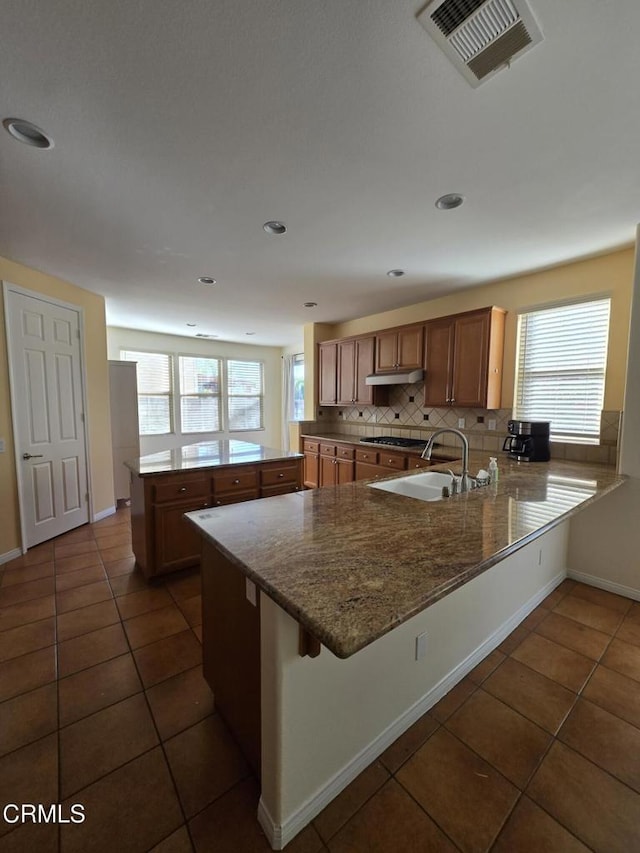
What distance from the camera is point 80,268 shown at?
3.16 metres

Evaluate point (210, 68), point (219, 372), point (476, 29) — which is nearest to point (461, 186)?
point (476, 29)

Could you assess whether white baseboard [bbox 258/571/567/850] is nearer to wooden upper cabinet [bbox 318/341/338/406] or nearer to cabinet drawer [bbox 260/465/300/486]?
cabinet drawer [bbox 260/465/300/486]

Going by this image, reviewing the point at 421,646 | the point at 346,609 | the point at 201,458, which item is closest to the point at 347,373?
the point at 201,458

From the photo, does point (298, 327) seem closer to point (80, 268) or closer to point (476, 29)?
point (80, 268)

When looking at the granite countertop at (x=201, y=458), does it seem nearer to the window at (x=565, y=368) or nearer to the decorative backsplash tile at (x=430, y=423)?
the decorative backsplash tile at (x=430, y=423)

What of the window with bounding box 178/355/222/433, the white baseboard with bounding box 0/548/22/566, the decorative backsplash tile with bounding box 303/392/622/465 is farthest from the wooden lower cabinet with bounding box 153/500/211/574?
the window with bounding box 178/355/222/433

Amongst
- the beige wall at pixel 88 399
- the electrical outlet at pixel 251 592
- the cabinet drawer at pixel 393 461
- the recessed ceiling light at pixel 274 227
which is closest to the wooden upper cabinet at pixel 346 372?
the cabinet drawer at pixel 393 461

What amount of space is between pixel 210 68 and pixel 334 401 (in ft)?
13.5

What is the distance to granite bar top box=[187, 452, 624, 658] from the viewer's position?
0.85m

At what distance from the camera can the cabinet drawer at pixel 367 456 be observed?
13.8 ft

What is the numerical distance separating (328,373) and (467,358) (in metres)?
2.22

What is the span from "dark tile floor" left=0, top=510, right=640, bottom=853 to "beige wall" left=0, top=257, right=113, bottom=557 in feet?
3.71

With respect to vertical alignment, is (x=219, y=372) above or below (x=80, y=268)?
below

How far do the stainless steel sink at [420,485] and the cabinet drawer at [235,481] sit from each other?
1.35 metres
